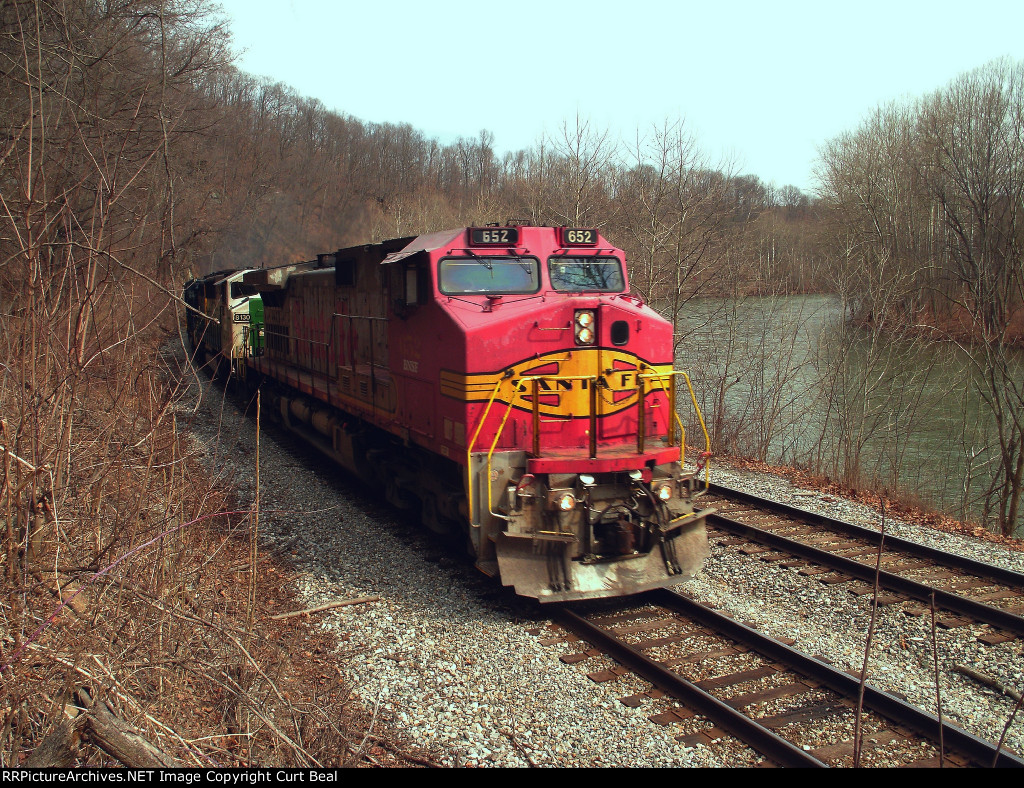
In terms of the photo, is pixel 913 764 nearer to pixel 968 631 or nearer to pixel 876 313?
pixel 968 631

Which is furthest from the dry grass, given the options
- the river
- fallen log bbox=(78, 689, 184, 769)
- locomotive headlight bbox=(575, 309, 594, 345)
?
the river

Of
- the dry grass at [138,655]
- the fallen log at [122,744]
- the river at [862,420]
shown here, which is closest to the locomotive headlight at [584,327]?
the dry grass at [138,655]

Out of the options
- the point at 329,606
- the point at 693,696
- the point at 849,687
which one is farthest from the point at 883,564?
the point at 329,606

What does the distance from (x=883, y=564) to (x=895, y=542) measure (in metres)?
0.71

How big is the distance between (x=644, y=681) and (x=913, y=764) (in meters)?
1.84

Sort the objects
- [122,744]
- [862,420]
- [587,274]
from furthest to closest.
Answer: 1. [862,420]
2. [587,274]
3. [122,744]

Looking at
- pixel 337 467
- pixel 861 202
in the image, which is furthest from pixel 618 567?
pixel 861 202

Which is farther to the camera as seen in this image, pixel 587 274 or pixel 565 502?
pixel 587 274

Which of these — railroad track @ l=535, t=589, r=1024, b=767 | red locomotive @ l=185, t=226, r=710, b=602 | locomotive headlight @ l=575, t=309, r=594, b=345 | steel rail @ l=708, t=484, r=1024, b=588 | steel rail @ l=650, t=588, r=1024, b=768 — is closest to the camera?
steel rail @ l=650, t=588, r=1024, b=768

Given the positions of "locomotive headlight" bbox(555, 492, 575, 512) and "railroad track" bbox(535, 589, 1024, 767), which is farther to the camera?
"locomotive headlight" bbox(555, 492, 575, 512)

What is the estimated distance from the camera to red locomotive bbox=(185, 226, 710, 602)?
21.9 feet

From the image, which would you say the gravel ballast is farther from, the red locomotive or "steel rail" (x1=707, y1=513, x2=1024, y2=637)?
the red locomotive

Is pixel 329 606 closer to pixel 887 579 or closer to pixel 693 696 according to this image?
pixel 693 696

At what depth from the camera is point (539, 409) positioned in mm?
6867
